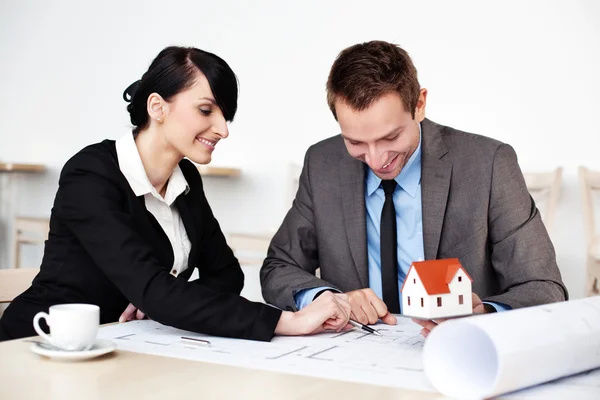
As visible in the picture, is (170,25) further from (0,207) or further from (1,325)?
(1,325)

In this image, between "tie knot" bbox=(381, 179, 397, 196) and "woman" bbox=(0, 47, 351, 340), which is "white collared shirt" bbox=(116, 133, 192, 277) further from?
"tie knot" bbox=(381, 179, 397, 196)

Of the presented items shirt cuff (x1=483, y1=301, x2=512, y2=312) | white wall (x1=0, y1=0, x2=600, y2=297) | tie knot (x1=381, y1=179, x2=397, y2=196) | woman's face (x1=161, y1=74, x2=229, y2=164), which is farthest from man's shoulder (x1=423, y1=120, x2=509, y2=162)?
white wall (x1=0, y1=0, x2=600, y2=297)

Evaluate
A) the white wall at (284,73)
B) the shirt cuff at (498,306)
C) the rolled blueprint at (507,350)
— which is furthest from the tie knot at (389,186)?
the white wall at (284,73)

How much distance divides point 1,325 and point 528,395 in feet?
3.57

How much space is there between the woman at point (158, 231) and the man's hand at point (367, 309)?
4 centimetres

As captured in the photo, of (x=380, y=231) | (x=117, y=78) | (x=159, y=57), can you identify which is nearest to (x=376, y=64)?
(x=380, y=231)

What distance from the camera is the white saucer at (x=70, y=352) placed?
998mm

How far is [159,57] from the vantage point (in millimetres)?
1708

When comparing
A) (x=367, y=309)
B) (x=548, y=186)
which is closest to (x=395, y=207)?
(x=367, y=309)

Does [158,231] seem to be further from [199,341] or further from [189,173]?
[199,341]

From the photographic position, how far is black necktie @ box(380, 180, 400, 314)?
1.69 m

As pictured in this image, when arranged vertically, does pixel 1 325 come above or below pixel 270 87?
below

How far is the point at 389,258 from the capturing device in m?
1.69

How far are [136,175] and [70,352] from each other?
62 cm
